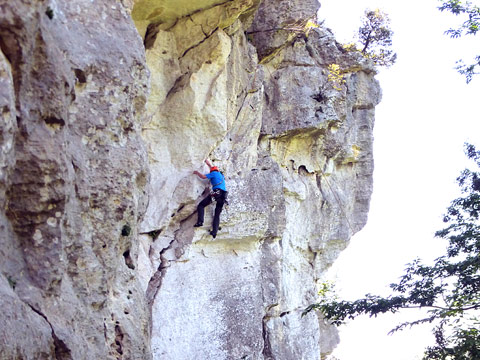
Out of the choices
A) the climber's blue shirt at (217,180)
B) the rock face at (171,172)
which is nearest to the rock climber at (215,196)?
the climber's blue shirt at (217,180)

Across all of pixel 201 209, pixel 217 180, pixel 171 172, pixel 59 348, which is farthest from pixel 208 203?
pixel 59 348

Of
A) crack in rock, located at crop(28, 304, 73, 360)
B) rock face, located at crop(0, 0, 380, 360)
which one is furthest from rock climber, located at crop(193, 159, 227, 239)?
crack in rock, located at crop(28, 304, 73, 360)

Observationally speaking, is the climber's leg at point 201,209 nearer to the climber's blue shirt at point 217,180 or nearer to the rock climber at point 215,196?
the rock climber at point 215,196

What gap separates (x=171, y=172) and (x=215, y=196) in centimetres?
102

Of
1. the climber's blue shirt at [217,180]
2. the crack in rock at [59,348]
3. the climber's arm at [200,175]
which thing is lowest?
the crack in rock at [59,348]

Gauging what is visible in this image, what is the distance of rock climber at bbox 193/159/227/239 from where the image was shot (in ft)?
42.0

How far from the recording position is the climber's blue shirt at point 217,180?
1277 centimetres

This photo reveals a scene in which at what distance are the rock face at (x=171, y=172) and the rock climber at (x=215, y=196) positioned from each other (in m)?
0.19

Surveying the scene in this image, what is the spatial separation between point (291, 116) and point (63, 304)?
9.72 m

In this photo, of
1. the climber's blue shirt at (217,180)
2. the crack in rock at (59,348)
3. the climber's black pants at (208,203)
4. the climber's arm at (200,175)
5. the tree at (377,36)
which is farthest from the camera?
the tree at (377,36)

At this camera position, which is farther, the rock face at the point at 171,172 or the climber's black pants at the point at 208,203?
the climber's black pants at the point at 208,203

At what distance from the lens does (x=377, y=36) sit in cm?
1912

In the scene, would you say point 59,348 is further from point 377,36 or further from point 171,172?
point 377,36

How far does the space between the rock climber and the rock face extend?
19 centimetres
